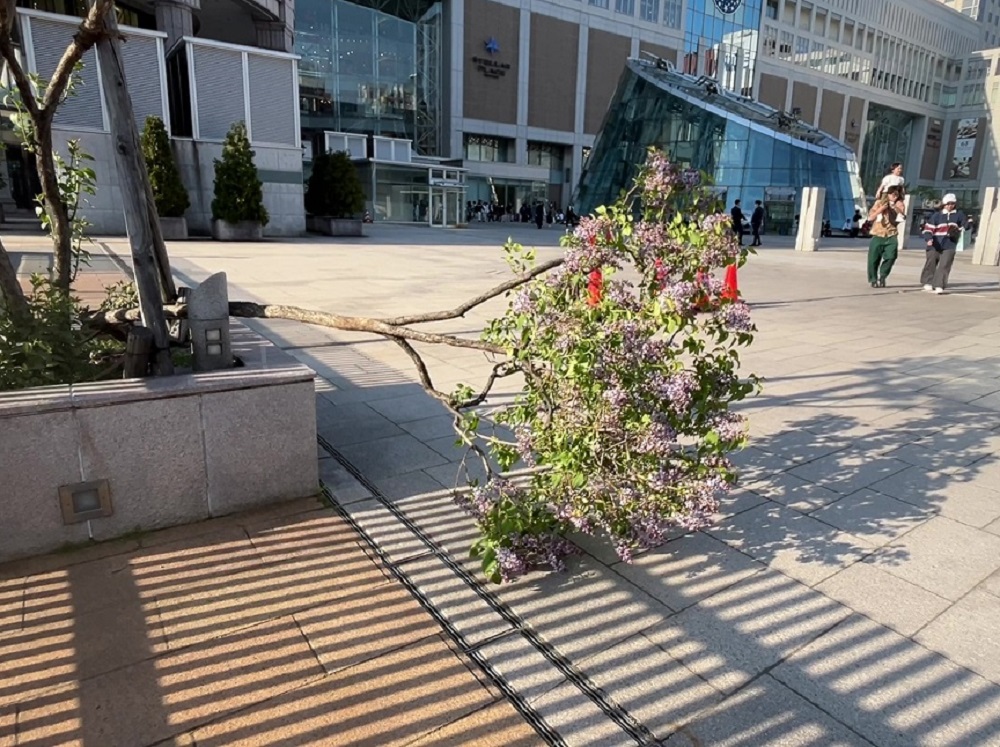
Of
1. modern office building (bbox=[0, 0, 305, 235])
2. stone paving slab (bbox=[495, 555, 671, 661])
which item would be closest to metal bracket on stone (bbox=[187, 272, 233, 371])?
stone paving slab (bbox=[495, 555, 671, 661])

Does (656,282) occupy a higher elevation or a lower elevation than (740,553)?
higher

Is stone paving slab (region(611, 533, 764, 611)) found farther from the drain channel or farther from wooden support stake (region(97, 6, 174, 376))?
wooden support stake (region(97, 6, 174, 376))

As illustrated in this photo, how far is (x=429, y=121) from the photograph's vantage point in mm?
46375

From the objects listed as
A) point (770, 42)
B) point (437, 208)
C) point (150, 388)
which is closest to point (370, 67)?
point (437, 208)

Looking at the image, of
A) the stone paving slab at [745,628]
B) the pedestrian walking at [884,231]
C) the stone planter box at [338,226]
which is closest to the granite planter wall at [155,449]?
the stone paving slab at [745,628]

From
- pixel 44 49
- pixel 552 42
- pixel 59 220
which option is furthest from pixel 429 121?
pixel 59 220

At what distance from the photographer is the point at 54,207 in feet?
12.8

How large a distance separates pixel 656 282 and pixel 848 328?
771cm

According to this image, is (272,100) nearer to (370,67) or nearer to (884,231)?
(884,231)

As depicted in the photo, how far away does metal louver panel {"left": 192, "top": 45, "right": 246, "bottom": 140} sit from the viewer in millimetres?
20188

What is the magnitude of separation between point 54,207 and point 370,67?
4368 centimetres

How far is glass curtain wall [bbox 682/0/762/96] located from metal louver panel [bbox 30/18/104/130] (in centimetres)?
5014

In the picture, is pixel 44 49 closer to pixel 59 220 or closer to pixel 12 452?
pixel 59 220

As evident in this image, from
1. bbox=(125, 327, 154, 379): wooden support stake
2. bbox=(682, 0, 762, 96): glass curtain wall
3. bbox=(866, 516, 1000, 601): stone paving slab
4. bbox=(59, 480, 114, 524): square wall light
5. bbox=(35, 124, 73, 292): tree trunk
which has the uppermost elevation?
bbox=(682, 0, 762, 96): glass curtain wall
